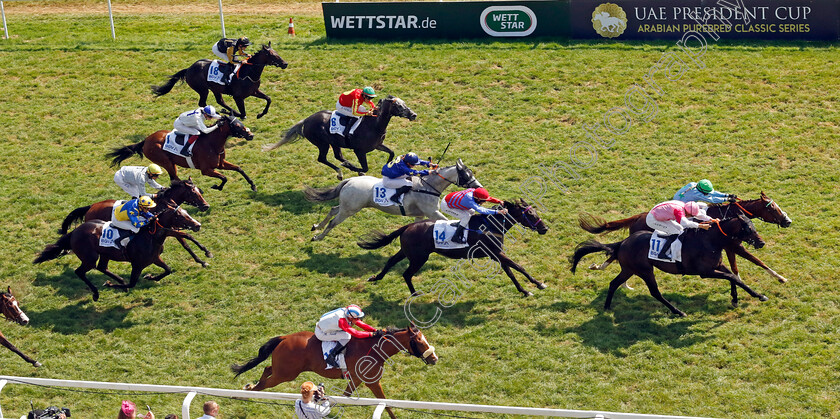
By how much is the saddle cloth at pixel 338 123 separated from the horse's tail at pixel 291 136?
3.49ft

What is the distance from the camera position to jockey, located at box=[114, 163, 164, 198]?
1584 centimetres

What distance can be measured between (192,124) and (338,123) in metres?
2.82

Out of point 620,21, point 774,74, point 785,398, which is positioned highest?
point 620,21

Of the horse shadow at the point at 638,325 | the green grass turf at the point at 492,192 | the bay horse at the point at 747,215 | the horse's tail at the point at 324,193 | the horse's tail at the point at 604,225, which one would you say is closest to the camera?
the green grass turf at the point at 492,192

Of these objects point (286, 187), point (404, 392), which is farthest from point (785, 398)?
point (286, 187)

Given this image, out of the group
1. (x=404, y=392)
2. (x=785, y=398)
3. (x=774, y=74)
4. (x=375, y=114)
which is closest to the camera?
(x=785, y=398)

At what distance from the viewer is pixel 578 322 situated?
44.3 feet

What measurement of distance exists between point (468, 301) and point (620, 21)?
11.8 metres

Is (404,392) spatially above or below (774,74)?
below

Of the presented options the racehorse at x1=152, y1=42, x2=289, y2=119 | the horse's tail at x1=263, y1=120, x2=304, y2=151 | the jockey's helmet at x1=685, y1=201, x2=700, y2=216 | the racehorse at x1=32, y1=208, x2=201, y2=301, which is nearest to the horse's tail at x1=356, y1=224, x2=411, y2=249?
the racehorse at x1=32, y1=208, x2=201, y2=301

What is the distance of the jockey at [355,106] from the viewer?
17.7 metres

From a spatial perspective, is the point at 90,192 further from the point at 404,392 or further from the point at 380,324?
the point at 404,392

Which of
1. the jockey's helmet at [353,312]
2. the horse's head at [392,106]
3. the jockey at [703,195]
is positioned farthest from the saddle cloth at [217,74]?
the jockey at [703,195]

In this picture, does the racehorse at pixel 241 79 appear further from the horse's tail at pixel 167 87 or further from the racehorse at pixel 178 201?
the racehorse at pixel 178 201
